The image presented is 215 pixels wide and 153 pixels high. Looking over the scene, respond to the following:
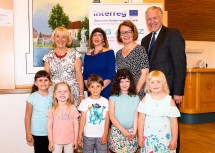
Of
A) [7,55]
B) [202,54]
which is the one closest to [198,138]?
[7,55]

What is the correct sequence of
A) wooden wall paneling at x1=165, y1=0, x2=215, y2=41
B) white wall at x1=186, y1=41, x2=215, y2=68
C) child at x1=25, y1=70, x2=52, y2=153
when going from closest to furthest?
child at x1=25, y1=70, x2=52, y2=153 < wooden wall paneling at x1=165, y1=0, x2=215, y2=41 < white wall at x1=186, y1=41, x2=215, y2=68

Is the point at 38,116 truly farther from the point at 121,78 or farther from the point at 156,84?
the point at 156,84

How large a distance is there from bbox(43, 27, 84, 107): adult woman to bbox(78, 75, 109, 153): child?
32 cm

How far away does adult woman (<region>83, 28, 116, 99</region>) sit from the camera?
2.59 m

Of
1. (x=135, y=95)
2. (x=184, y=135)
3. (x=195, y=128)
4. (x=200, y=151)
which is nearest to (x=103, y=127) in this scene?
(x=135, y=95)

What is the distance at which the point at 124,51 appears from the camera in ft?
8.35

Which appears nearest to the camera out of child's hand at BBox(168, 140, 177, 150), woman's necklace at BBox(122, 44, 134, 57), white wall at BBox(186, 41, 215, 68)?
child's hand at BBox(168, 140, 177, 150)

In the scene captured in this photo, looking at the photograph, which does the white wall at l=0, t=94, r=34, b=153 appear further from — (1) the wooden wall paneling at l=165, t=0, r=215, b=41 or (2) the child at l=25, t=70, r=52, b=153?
(1) the wooden wall paneling at l=165, t=0, r=215, b=41

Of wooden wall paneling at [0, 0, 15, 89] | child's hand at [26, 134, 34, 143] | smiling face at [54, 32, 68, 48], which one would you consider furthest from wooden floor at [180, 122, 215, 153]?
wooden wall paneling at [0, 0, 15, 89]

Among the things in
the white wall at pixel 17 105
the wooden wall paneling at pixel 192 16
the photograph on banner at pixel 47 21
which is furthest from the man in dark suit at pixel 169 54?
→ the wooden wall paneling at pixel 192 16

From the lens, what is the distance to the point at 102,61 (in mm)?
2605

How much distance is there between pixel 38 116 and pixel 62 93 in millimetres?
337

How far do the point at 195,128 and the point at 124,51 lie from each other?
2975mm

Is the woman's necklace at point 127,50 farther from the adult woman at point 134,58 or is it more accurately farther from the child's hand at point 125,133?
the child's hand at point 125,133
